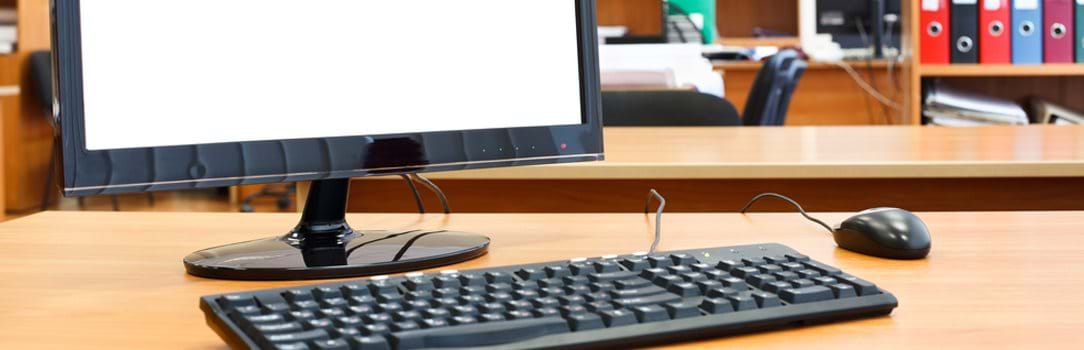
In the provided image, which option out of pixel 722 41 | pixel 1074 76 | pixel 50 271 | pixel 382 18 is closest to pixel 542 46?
pixel 382 18

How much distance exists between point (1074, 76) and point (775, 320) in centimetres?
351

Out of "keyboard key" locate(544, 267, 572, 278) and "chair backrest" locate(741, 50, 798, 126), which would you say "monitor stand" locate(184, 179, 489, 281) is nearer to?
"keyboard key" locate(544, 267, 572, 278)

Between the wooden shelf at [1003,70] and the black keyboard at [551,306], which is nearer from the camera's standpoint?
the black keyboard at [551,306]

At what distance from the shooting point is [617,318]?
656 millimetres

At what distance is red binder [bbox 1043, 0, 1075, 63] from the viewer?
335cm

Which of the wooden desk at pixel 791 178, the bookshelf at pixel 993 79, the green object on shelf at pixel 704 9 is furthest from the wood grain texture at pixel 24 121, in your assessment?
the wooden desk at pixel 791 178

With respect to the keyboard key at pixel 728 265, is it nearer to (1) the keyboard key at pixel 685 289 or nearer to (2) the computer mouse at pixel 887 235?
(1) the keyboard key at pixel 685 289

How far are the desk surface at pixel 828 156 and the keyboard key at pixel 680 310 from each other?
0.78m

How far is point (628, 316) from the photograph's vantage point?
0.66 metres

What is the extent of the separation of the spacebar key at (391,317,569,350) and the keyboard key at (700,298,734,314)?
94mm

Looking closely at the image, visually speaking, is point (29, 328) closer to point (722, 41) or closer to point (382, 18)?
point (382, 18)

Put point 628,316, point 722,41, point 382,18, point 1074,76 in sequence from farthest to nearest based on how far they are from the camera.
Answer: point 722,41, point 1074,76, point 382,18, point 628,316

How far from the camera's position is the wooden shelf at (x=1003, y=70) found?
3.40 meters

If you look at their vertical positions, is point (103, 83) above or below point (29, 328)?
above
